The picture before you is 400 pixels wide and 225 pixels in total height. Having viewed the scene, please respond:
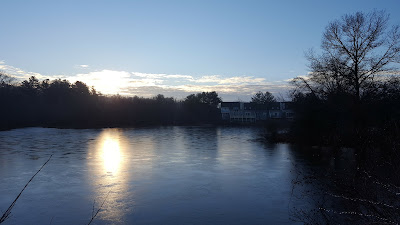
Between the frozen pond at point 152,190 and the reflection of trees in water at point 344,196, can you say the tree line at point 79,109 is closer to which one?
the frozen pond at point 152,190

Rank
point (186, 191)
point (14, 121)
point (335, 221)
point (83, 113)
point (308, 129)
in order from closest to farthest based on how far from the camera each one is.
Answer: point (335, 221), point (186, 191), point (308, 129), point (14, 121), point (83, 113)

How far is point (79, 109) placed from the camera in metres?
74.9

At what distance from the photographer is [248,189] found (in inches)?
468

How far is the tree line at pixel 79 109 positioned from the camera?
221 ft

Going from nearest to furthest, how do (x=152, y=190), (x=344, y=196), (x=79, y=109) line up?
1. (x=344, y=196)
2. (x=152, y=190)
3. (x=79, y=109)

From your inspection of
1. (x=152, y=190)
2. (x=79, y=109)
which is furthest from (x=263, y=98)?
(x=152, y=190)

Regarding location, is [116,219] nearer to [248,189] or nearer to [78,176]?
[248,189]

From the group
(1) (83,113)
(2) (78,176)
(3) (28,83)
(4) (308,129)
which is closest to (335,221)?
(2) (78,176)

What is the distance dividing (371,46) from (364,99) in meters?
3.73

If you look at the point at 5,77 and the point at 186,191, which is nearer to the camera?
the point at 186,191

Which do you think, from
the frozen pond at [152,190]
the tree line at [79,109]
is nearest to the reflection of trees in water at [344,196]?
the frozen pond at [152,190]

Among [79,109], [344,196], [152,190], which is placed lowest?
[152,190]

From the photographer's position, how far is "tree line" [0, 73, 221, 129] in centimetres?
6750

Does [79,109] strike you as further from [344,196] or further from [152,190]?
[344,196]
